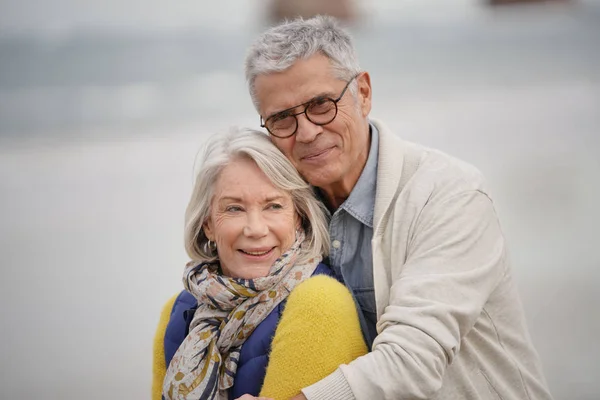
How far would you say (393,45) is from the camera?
33.1 ft

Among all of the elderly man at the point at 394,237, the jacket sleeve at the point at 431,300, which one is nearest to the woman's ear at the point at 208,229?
the elderly man at the point at 394,237

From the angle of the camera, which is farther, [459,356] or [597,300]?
[597,300]

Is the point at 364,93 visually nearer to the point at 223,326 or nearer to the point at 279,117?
the point at 279,117

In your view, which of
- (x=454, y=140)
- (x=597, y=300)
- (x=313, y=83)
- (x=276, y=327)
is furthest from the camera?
(x=454, y=140)

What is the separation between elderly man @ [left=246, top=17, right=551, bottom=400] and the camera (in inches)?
68.8

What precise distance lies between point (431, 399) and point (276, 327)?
1.46ft

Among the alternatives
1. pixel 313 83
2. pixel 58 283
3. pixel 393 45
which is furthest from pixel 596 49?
pixel 313 83

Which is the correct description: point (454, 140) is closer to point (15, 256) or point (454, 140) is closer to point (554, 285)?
point (554, 285)

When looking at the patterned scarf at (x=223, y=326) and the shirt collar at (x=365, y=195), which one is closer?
the patterned scarf at (x=223, y=326)

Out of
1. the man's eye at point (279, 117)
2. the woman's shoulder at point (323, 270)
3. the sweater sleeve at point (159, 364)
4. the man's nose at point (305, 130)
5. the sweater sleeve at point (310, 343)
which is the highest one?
the man's eye at point (279, 117)

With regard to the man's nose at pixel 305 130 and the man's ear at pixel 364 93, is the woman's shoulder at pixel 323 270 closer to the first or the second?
the man's nose at pixel 305 130

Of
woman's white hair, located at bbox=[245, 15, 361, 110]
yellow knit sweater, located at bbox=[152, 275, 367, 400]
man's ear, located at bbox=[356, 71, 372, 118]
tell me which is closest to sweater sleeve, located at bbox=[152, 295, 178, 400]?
yellow knit sweater, located at bbox=[152, 275, 367, 400]

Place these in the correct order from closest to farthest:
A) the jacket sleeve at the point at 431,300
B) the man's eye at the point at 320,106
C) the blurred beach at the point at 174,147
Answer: the jacket sleeve at the point at 431,300
the man's eye at the point at 320,106
the blurred beach at the point at 174,147

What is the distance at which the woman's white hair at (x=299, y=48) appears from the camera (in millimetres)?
2068
